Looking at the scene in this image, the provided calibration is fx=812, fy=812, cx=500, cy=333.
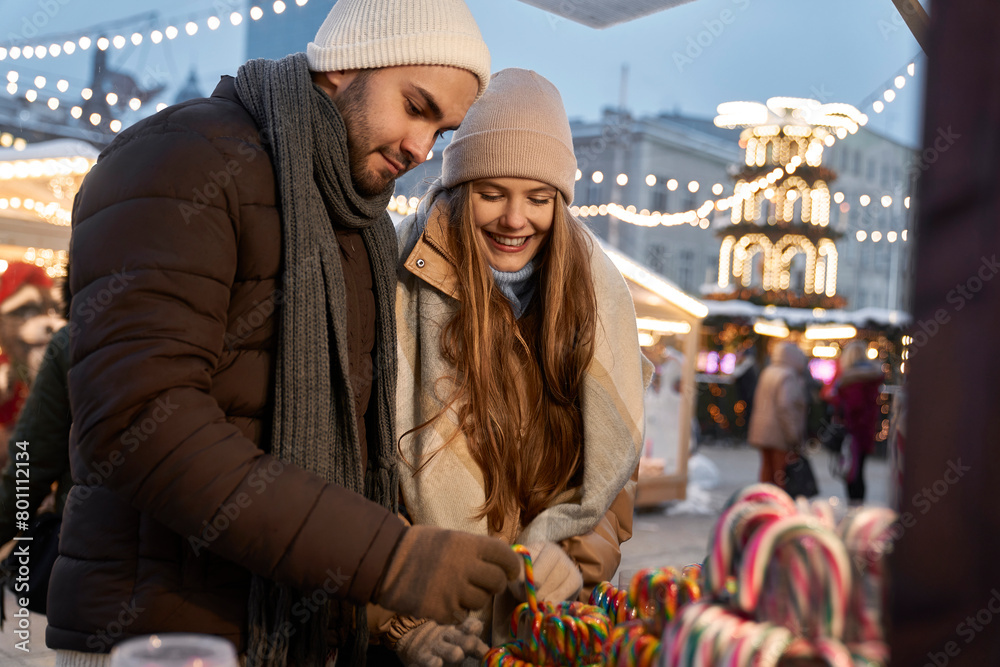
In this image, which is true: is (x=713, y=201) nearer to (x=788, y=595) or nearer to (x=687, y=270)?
(x=788, y=595)

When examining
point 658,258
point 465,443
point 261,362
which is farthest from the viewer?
point 658,258

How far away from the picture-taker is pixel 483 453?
6.84 ft

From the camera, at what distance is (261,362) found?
1545mm

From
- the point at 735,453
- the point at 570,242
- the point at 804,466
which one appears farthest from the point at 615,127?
the point at 570,242

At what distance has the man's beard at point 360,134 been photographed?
1.66 meters

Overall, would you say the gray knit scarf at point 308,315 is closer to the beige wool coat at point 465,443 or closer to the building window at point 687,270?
the beige wool coat at point 465,443

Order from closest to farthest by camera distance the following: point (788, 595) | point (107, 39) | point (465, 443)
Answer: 1. point (788, 595)
2. point (465, 443)
3. point (107, 39)

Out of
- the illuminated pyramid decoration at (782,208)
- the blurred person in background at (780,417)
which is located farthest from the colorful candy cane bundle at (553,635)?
the illuminated pyramid decoration at (782,208)

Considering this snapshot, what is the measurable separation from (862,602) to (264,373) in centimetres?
111

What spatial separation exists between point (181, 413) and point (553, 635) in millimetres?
723

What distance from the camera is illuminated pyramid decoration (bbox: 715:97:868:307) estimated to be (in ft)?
74.4

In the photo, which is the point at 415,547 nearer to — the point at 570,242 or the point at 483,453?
the point at 483,453
